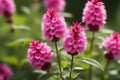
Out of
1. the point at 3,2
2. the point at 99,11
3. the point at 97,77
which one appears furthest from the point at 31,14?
the point at 99,11

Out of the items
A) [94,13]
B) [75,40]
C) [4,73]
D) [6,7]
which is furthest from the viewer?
[6,7]

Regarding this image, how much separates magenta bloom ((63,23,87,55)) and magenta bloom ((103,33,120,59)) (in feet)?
1.13

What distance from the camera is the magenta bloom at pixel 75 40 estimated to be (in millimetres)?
2316

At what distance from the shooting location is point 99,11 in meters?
2.60

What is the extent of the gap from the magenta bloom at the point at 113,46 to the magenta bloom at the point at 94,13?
114 millimetres

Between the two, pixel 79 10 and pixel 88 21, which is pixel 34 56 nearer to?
pixel 88 21

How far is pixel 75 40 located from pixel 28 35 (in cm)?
190

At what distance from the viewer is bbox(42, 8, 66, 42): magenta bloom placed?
2371mm

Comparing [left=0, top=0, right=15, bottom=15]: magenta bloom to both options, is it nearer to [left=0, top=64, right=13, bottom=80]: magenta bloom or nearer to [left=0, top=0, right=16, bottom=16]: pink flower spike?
[left=0, top=0, right=16, bottom=16]: pink flower spike

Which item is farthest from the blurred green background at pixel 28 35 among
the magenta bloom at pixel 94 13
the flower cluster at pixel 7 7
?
the magenta bloom at pixel 94 13

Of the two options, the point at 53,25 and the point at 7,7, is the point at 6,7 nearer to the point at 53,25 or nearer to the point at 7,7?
the point at 7,7

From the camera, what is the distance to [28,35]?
4.18 metres

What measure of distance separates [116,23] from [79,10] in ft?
2.71

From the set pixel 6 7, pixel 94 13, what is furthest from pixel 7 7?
pixel 94 13
